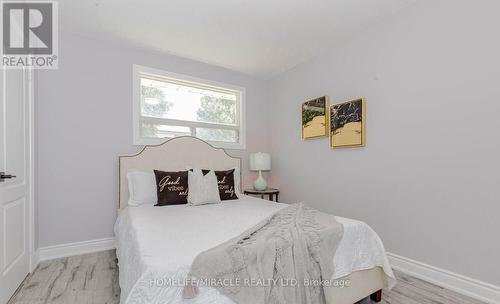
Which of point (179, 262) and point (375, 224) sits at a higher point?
point (179, 262)

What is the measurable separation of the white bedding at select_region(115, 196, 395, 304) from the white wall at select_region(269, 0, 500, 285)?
0.76 metres

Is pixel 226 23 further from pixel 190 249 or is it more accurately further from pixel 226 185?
pixel 190 249

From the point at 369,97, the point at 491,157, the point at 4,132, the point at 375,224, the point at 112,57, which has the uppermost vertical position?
the point at 112,57

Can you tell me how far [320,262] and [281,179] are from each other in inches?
97.3

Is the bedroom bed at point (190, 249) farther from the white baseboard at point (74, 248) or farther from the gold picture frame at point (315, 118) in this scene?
the gold picture frame at point (315, 118)

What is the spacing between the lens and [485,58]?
1.85m

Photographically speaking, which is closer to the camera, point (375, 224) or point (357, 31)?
point (375, 224)

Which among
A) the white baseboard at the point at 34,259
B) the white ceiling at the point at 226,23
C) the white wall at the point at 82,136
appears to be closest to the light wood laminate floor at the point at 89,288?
the white baseboard at the point at 34,259

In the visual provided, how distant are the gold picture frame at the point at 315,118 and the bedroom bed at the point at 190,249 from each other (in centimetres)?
131

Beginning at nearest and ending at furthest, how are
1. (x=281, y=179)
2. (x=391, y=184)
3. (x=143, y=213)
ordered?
(x=143, y=213) → (x=391, y=184) → (x=281, y=179)

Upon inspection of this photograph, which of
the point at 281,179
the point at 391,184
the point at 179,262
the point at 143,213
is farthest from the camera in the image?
the point at 281,179

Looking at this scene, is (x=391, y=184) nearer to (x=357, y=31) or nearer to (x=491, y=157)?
(x=491, y=157)

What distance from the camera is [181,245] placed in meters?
1.32

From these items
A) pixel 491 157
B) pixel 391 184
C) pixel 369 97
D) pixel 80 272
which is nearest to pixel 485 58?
pixel 491 157
